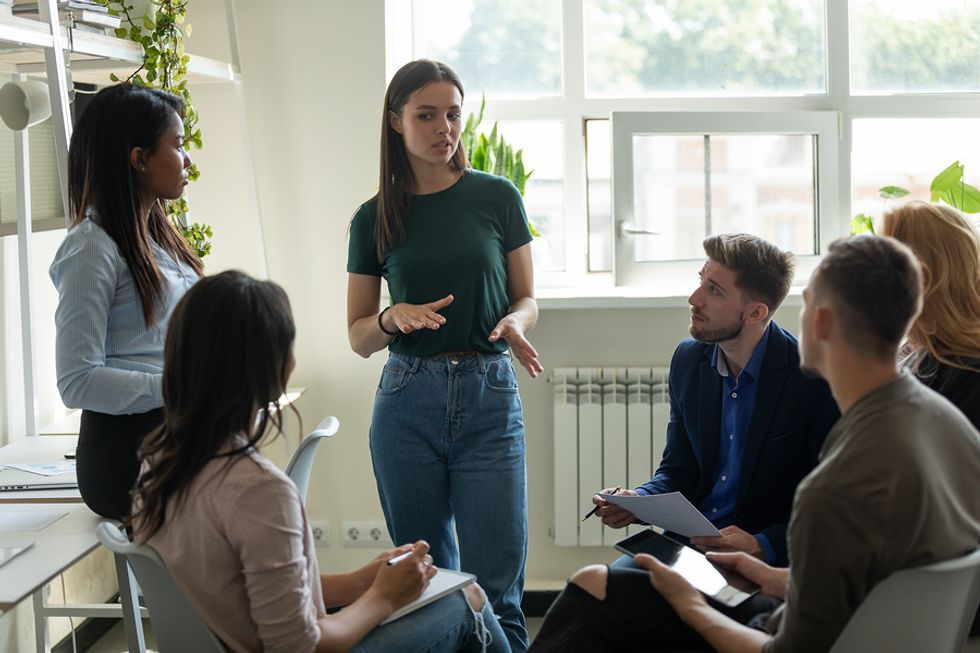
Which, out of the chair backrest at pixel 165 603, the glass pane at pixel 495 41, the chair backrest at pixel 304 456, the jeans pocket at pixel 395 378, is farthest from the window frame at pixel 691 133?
the chair backrest at pixel 165 603

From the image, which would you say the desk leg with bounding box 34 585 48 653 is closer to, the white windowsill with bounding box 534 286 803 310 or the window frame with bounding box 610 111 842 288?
the white windowsill with bounding box 534 286 803 310

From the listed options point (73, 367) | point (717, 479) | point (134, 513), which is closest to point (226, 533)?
point (134, 513)

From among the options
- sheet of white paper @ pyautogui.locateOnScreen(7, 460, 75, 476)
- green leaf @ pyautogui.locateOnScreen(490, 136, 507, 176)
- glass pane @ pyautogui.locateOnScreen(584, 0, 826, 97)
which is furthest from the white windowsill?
sheet of white paper @ pyautogui.locateOnScreen(7, 460, 75, 476)

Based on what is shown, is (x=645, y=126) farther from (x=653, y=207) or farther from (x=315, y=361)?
(x=315, y=361)

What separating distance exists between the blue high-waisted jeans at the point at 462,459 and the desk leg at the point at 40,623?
996 mm

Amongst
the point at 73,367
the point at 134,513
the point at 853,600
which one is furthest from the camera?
the point at 73,367

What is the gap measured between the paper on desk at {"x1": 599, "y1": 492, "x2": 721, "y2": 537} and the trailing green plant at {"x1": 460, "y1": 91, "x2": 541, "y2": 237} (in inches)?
56.8

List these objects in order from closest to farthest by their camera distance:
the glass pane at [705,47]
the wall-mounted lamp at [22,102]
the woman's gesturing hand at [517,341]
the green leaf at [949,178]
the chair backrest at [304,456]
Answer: the chair backrest at [304,456] < the woman's gesturing hand at [517,341] < the wall-mounted lamp at [22,102] < the green leaf at [949,178] < the glass pane at [705,47]

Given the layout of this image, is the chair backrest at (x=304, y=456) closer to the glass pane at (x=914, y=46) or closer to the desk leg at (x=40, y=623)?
the desk leg at (x=40, y=623)

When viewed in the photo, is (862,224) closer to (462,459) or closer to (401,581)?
Result: (462,459)

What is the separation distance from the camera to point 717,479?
224 centimetres

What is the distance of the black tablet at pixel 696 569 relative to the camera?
1764 millimetres

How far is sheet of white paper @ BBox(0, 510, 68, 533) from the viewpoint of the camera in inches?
75.4

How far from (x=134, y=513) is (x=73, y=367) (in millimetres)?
439
